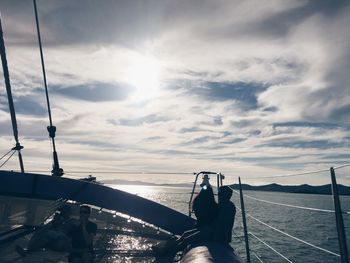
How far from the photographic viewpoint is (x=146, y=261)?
9.02 metres

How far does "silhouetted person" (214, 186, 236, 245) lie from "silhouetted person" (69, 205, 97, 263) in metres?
3.19

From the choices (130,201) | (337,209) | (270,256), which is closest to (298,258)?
(270,256)

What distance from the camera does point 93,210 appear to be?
506 inches

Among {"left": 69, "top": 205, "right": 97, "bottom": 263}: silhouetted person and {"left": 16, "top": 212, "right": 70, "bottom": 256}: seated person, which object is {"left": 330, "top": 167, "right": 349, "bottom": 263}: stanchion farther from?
{"left": 16, "top": 212, "right": 70, "bottom": 256}: seated person

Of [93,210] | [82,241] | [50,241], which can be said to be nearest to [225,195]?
[82,241]

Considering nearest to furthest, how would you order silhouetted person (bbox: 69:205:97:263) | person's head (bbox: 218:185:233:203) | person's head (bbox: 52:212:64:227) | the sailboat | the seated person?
person's head (bbox: 218:185:233:203), silhouetted person (bbox: 69:205:97:263), the seated person, person's head (bbox: 52:212:64:227), the sailboat

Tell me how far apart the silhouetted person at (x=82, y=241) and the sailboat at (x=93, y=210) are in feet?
2.99

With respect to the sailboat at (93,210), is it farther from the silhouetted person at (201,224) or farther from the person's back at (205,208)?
the person's back at (205,208)

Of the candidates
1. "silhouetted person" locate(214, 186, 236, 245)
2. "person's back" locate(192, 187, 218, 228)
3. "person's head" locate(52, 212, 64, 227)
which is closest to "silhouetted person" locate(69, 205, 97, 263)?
"person's head" locate(52, 212, 64, 227)

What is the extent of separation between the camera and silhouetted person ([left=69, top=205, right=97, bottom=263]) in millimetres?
8305

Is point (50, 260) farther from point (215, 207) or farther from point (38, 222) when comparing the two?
point (215, 207)

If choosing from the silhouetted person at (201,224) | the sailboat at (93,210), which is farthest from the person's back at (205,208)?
the sailboat at (93,210)

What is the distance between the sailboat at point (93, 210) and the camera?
10016 millimetres

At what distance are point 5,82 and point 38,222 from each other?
7515 mm
